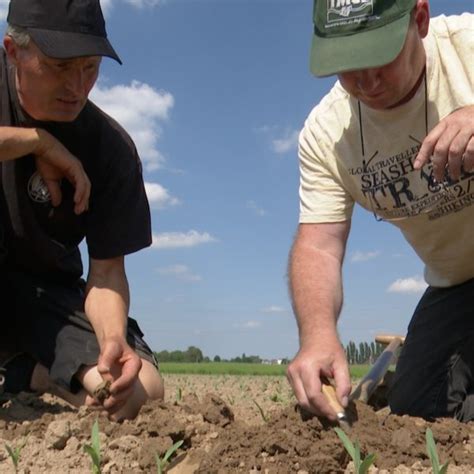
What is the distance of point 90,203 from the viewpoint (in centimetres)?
382

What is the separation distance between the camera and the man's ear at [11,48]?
3328mm

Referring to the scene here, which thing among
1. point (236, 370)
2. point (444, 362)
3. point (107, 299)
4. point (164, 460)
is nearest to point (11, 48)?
point (107, 299)

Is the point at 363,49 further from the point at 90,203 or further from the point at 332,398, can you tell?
the point at 90,203

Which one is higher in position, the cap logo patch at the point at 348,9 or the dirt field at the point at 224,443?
the cap logo patch at the point at 348,9

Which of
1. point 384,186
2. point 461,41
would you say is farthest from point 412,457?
point 461,41

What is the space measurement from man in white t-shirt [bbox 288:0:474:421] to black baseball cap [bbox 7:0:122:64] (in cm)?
94

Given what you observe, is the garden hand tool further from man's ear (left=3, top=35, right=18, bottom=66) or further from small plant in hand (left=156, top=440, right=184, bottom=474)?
man's ear (left=3, top=35, right=18, bottom=66)

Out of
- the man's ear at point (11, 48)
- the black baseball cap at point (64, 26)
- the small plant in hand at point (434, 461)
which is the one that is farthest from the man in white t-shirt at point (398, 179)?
the man's ear at point (11, 48)

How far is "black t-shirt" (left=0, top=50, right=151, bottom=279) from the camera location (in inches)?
143

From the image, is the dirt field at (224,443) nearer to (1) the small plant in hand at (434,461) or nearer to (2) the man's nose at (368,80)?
(1) the small plant in hand at (434,461)

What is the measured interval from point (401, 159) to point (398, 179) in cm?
10

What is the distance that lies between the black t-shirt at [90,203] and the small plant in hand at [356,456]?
1.72m

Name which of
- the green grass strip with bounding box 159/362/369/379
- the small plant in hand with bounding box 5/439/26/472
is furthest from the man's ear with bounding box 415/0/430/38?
the green grass strip with bounding box 159/362/369/379

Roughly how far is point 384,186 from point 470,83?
1.90ft
